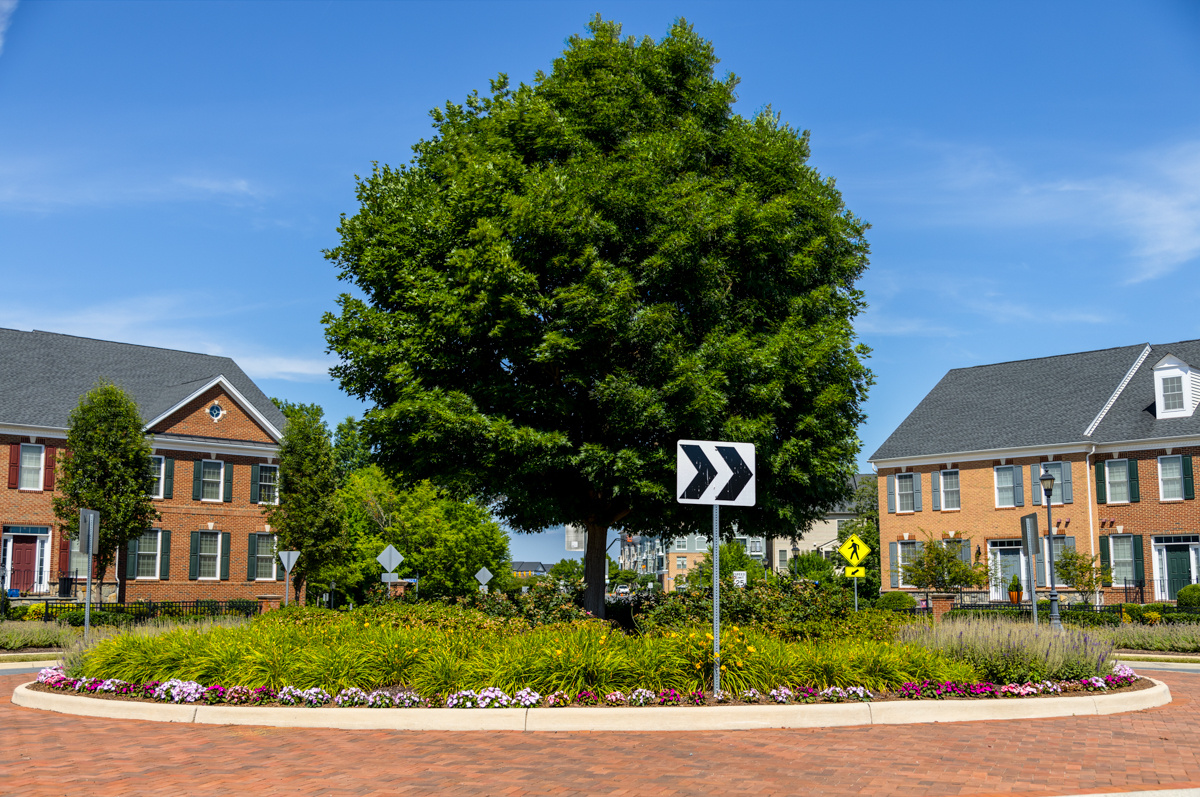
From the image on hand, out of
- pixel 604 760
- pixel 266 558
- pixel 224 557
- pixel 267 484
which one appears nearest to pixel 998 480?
pixel 267 484

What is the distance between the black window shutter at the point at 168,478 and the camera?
44375 mm

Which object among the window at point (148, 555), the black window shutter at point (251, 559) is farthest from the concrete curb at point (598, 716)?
the black window shutter at point (251, 559)

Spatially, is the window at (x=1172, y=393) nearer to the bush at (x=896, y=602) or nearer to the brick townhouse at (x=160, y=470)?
the bush at (x=896, y=602)

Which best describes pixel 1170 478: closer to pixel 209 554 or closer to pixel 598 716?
pixel 598 716

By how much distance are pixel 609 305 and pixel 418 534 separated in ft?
129

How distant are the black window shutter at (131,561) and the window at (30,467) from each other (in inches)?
171

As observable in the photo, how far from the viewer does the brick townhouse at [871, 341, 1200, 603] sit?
39.1 metres

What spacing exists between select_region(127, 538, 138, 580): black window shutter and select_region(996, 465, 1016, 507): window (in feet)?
122

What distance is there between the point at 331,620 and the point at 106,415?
2409 centimetres

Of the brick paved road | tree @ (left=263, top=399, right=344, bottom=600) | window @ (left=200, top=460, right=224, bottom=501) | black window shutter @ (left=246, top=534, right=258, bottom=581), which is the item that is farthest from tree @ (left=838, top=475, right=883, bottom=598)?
the brick paved road

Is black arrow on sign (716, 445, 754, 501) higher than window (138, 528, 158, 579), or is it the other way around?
black arrow on sign (716, 445, 754, 501)

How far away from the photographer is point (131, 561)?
43.0 meters

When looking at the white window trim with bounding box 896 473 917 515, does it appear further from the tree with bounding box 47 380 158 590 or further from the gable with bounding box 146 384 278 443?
the tree with bounding box 47 380 158 590

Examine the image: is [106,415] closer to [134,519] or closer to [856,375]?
[134,519]
